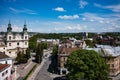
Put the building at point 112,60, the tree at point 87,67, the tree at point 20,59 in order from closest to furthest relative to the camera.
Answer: the tree at point 87,67 < the building at point 112,60 < the tree at point 20,59

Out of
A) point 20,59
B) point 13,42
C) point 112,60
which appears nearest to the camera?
point 112,60

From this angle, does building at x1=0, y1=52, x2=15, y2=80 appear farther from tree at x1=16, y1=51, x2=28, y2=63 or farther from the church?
the church

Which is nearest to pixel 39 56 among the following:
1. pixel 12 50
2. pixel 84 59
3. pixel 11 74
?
pixel 12 50

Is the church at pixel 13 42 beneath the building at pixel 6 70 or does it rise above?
above

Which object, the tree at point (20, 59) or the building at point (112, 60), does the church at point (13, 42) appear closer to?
the tree at point (20, 59)

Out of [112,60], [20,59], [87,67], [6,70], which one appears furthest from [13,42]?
[87,67]

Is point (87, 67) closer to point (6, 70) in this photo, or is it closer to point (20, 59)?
point (6, 70)

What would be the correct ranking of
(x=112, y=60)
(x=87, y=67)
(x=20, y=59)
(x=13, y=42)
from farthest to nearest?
1. (x=13, y=42)
2. (x=20, y=59)
3. (x=112, y=60)
4. (x=87, y=67)

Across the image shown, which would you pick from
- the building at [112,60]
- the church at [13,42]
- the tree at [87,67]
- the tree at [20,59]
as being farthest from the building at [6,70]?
the church at [13,42]

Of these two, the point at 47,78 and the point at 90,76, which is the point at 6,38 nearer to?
the point at 47,78
